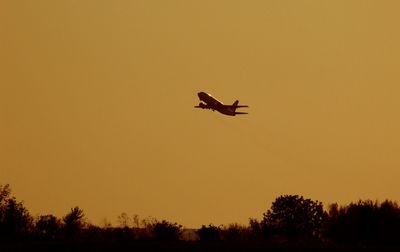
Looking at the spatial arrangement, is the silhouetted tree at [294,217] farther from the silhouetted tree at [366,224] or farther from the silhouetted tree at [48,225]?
the silhouetted tree at [48,225]

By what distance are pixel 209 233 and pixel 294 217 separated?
3686cm

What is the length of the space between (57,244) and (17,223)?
44.2 metres

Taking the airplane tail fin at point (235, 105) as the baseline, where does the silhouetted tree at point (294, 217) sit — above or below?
below

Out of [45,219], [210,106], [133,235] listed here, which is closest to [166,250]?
[133,235]

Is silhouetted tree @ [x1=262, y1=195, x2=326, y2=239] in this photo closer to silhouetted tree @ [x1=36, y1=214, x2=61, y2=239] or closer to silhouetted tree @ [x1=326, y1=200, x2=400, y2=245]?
silhouetted tree @ [x1=326, y1=200, x2=400, y2=245]

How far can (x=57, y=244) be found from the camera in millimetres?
117938

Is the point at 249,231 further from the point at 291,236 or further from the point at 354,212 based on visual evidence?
the point at 354,212

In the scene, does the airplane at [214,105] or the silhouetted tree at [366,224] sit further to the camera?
the airplane at [214,105]

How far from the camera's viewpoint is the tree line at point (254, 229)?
140m

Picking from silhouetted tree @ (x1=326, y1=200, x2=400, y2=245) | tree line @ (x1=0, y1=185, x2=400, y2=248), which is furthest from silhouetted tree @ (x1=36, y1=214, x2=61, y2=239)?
silhouetted tree @ (x1=326, y1=200, x2=400, y2=245)

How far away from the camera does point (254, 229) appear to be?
559 feet

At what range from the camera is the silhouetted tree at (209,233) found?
145000 millimetres

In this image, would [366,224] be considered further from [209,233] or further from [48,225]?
[48,225]

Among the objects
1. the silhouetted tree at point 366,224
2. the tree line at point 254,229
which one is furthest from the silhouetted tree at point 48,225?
the silhouetted tree at point 366,224
